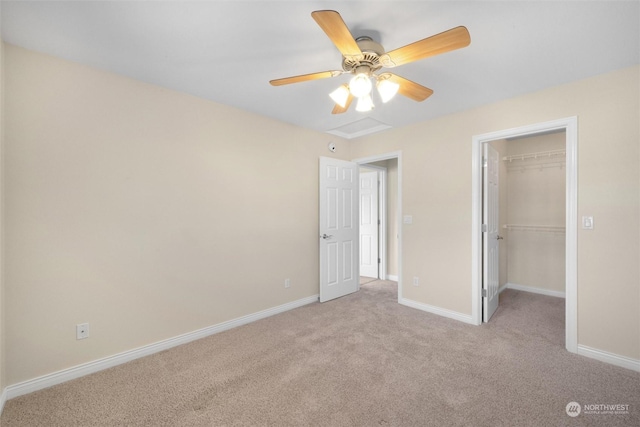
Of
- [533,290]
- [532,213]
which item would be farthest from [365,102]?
[533,290]

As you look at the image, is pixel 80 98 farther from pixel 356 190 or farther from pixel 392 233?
pixel 392 233

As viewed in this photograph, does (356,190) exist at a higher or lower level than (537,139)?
lower

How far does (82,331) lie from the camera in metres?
2.12

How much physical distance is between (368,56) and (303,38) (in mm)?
460

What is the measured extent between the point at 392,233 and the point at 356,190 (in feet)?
4.28

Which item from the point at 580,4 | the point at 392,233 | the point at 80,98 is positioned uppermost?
the point at 580,4

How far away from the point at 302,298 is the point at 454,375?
2035 mm

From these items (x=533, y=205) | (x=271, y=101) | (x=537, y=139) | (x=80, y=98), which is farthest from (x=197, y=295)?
(x=537, y=139)

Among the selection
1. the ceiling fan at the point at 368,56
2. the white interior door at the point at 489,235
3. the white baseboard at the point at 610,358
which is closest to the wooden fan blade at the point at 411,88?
the ceiling fan at the point at 368,56

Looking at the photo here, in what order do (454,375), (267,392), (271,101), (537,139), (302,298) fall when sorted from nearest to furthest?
(267,392) → (454,375) → (271,101) → (302,298) → (537,139)

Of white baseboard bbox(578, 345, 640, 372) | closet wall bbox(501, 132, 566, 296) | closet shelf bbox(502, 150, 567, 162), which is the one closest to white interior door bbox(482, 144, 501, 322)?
white baseboard bbox(578, 345, 640, 372)

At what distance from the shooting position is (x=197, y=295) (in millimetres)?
2734

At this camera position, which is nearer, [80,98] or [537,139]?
[80,98]

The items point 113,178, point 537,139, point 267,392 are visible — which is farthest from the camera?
point 537,139
